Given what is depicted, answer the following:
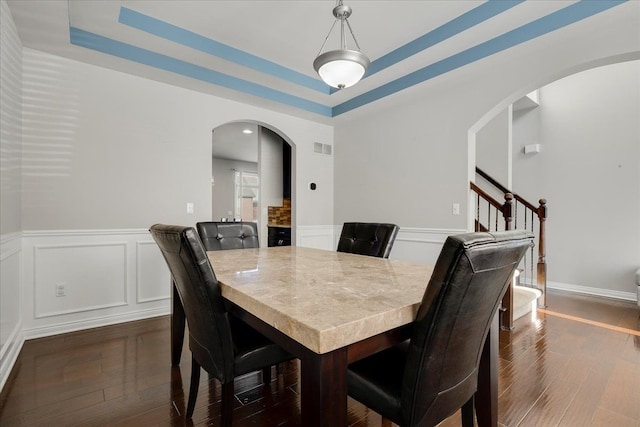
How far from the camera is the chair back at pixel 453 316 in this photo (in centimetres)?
81

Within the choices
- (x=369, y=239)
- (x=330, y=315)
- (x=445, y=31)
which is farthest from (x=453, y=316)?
(x=445, y=31)

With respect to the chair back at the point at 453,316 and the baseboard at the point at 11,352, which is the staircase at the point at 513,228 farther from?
the baseboard at the point at 11,352

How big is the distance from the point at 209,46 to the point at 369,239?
2278 mm

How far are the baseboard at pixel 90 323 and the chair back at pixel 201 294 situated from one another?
2.12 meters

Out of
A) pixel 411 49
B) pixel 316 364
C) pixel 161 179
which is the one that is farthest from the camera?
pixel 161 179

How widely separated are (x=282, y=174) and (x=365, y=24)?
2.97 metres

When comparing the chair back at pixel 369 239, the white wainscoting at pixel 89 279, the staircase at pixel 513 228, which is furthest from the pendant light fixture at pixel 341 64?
the white wainscoting at pixel 89 279

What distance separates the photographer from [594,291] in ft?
13.2

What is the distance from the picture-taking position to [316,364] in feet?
2.46

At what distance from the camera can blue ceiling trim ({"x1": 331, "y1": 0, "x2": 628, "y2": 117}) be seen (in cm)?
216

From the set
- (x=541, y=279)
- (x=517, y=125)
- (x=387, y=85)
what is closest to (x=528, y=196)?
(x=517, y=125)

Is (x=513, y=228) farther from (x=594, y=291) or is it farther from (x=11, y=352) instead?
(x=11, y=352)

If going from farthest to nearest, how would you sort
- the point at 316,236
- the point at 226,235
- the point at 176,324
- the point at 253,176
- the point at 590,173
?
the point at 253,176
the point at 316,236
the point at 590,173
the point at 226,235
the point at 176,324

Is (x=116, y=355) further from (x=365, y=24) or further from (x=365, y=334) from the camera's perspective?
(x=365, y=24)
